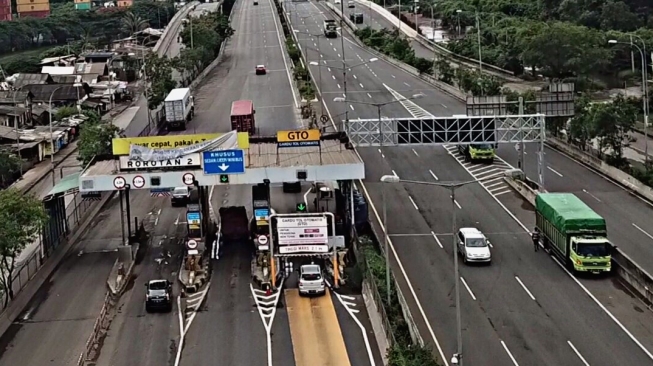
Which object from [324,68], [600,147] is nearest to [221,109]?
[324,68]

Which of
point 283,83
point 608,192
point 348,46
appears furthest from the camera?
point 348,46

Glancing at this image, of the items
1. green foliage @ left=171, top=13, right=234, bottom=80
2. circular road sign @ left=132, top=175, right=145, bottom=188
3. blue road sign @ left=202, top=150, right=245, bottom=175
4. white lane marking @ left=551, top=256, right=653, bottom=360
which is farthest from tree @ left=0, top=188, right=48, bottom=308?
green foliage @ left=171, top=13, right=234, bottom=80

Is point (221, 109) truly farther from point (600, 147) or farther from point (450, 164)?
point (600, 147)

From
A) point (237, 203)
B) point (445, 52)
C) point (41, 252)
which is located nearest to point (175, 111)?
point (237, 203)

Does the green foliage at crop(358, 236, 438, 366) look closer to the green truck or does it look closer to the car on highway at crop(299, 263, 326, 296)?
the car on highway at crop(299, 263, 326, 296)

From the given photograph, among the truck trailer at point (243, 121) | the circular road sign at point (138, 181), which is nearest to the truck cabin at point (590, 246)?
the circular road sign at point (138, 181)

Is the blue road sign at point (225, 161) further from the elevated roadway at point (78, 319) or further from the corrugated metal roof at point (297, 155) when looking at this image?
the elevated roadway at point (78, 319)
